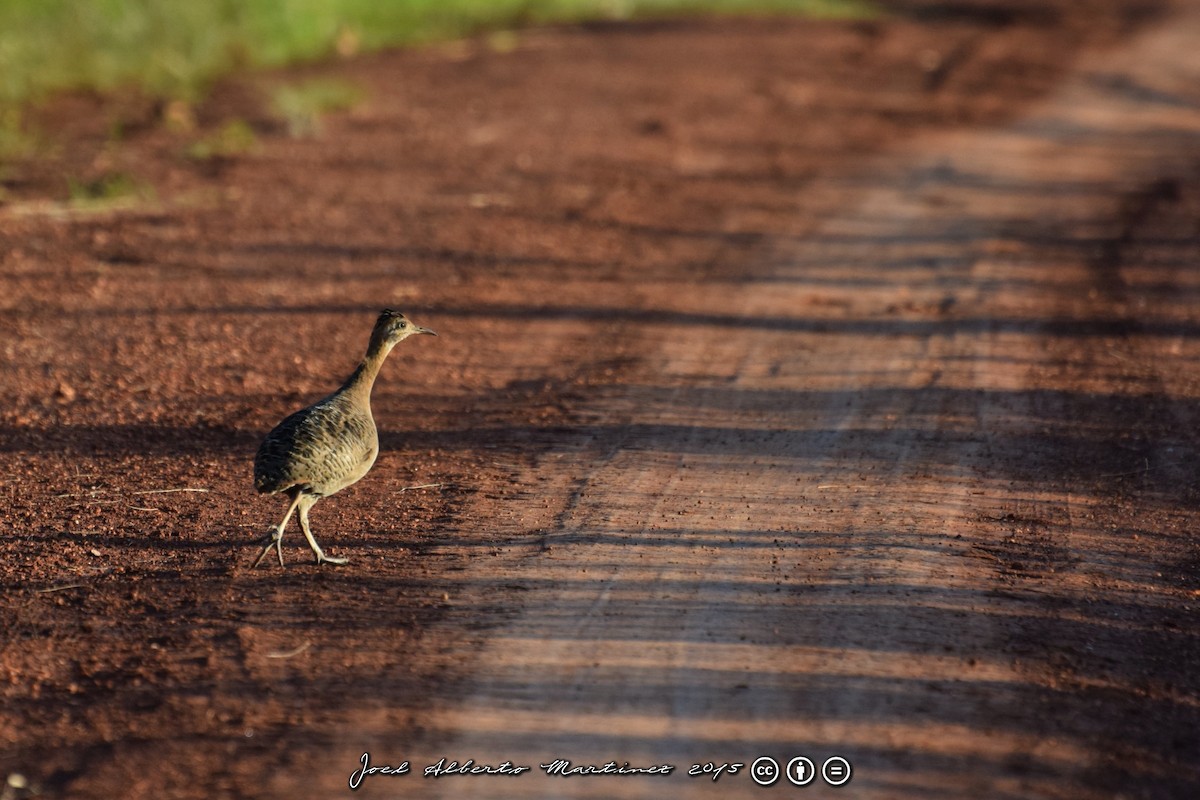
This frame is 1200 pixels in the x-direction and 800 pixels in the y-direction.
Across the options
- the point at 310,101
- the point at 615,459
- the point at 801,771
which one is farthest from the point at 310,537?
the point at 310,101

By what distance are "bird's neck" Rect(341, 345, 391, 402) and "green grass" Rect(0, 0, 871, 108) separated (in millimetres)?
10916

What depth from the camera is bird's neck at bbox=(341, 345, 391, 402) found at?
7086mm

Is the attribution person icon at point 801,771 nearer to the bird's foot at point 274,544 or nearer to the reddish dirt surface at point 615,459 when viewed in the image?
the reddish dirt surface at point 615,459

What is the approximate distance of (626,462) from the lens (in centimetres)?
764

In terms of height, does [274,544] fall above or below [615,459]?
above

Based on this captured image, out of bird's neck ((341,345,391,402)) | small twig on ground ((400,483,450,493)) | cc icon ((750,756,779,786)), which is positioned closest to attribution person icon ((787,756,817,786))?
cc icon ((750,756,779,786))

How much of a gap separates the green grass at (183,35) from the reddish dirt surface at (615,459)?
5.69ft

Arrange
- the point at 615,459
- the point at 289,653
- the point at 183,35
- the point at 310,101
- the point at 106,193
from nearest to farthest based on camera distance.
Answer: the point at 289,653 → the point at 615,459 → the point at 106,193 → the point at 310,101 → the point at 183,35

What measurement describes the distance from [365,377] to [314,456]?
97 cm

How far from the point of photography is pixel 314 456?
248 inches

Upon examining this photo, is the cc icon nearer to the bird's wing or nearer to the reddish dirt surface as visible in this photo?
the reddish dirt surface

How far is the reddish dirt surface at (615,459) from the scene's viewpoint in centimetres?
513

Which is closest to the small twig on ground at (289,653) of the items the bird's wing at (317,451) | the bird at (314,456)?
the bird at (314,456)

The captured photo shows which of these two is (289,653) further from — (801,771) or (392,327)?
(392,327)
